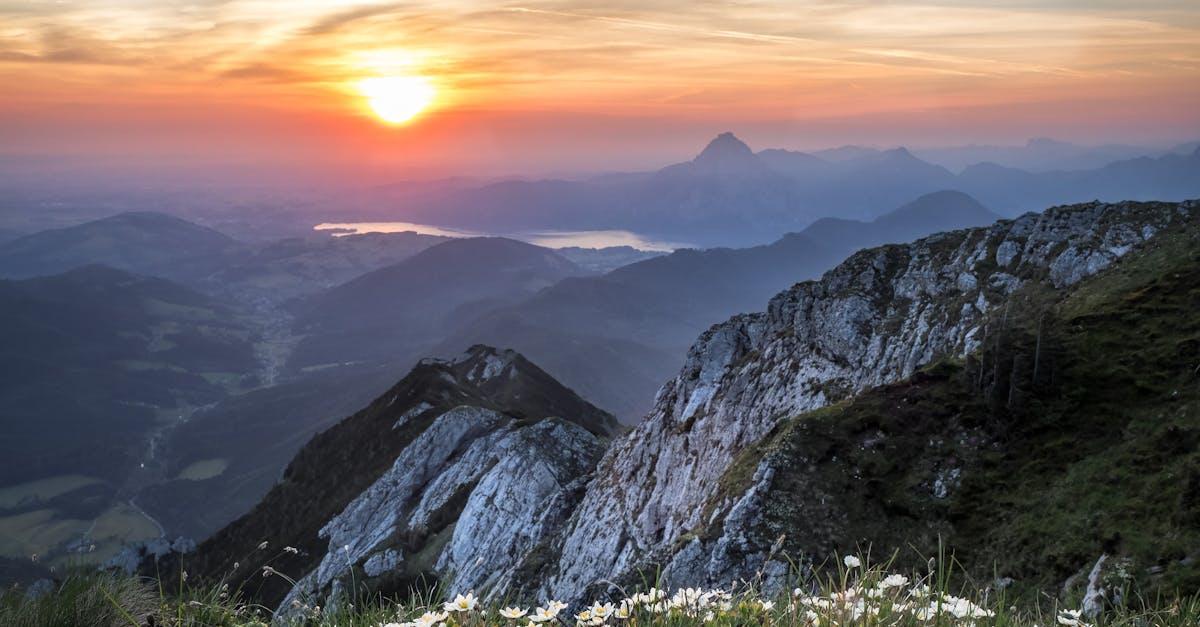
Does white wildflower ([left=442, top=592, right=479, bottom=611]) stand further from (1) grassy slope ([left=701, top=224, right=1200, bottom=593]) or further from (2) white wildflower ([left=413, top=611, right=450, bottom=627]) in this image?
(1) grassy slope ([left=701, top=224, right=1200, bottom=593])

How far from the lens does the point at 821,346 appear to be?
51.3 m

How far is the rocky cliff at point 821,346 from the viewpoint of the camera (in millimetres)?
45719

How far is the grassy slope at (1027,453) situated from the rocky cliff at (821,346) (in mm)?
10228

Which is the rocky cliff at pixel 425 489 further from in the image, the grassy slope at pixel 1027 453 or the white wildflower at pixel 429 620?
the white wildflower at pixel 429 620

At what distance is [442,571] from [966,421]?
58.9 metres

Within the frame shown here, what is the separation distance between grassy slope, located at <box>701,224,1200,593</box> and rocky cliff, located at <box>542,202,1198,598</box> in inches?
403

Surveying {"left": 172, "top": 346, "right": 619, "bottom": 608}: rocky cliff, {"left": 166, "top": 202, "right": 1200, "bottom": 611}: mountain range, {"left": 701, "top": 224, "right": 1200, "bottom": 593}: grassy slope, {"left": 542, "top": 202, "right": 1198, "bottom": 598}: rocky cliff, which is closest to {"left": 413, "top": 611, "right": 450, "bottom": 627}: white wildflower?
{"left": 166, "top": 202, "right": 1200, "bottom": 611}: mountain range

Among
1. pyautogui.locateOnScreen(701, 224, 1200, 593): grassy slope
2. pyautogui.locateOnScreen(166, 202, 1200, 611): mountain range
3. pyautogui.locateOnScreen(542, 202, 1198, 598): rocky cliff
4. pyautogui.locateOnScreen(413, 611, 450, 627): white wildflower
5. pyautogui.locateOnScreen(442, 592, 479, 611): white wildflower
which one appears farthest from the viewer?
pyautogui.locateOnScreen(542, 202, 1198, 598): rocky cliff

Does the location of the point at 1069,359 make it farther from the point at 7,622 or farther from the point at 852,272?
the point at 7,622

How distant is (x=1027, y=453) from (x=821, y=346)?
24662mm

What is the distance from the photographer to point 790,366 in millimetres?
52188

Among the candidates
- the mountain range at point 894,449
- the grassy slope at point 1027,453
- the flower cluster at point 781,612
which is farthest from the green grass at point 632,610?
the grassy slope at point 1027,453

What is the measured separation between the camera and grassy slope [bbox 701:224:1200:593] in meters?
21.2

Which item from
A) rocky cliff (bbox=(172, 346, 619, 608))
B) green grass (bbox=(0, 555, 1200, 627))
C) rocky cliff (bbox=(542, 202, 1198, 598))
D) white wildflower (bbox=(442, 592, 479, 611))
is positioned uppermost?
white wildflower (bbox=(442, 592, 479, 611))
